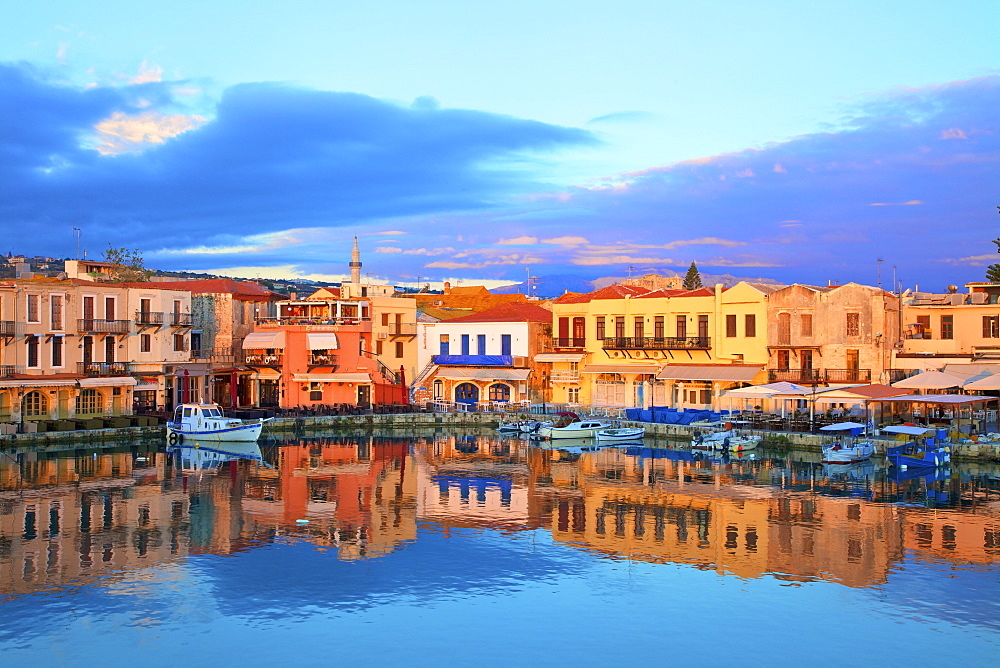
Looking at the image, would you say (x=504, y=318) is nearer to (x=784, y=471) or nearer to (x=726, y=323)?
(x=726, y=323)

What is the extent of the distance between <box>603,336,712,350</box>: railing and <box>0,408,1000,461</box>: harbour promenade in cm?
624

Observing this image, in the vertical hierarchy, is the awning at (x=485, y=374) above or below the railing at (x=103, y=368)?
below

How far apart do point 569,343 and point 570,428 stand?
11.6 meters

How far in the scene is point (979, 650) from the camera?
58.8 feet

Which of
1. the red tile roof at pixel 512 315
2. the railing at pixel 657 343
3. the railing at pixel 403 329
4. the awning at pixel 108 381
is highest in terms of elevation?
the red tile roof at pixel 512 315

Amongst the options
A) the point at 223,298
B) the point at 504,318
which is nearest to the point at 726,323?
the point at 504,318

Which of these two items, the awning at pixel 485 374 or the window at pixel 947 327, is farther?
the awning at pixel 485 374

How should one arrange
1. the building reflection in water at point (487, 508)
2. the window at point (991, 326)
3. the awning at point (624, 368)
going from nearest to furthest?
the building reflection in water at point (487, 508)
the window at point (991, 326)
the awning at point (624, 368)

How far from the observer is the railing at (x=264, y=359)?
190 feet

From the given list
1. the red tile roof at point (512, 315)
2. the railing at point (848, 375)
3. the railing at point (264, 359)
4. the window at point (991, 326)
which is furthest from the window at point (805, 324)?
the railing at point (264, 359)

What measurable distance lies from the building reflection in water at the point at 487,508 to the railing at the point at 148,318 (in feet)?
35.6

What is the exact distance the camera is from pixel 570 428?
4831 cm

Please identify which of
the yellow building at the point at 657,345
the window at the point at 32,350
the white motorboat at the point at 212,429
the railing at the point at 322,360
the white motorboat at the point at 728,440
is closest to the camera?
the white motorboat at the point at 728,440

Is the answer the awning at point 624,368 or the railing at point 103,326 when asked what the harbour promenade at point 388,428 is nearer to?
the awning at point 624,368
